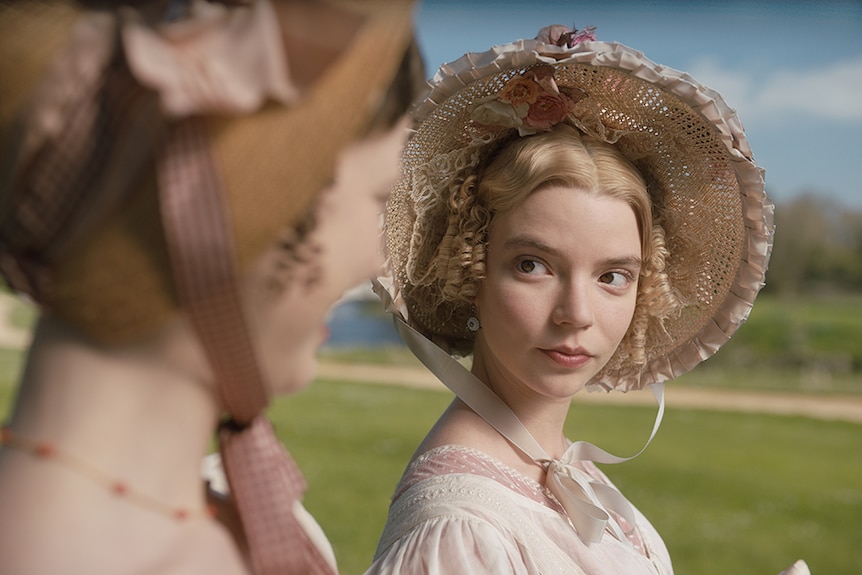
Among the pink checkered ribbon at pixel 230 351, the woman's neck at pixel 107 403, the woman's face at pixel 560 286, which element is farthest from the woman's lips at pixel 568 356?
the woman's neck at pixel 107 403

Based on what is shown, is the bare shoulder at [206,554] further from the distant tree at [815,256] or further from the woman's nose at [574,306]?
the distant tree at [815,256]

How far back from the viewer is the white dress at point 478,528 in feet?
4.82

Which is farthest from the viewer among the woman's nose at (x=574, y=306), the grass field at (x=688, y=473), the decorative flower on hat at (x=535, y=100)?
the grass field at (x=688, y=473)

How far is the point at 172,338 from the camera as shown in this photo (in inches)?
32.7

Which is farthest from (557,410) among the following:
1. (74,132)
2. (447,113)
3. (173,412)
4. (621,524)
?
(74,132)

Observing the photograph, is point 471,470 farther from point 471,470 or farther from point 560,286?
point 560,286

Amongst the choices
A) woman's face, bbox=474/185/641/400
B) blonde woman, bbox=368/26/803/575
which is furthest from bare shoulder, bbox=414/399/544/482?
woman's face, bbox=474/185/641/400

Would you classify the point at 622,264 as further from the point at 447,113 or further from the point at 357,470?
the point at 357,470

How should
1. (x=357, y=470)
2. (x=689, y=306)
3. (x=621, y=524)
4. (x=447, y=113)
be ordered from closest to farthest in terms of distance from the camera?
(x=447, y=113)
(x=621, y=524)
(x=689, y=306)
(x=357, y=470)

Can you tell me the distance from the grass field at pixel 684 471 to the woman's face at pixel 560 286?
478 centimetres

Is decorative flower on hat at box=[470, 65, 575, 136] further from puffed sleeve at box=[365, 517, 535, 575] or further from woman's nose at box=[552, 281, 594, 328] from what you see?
puffed sleeve at box=[365, 517, 535, 575]

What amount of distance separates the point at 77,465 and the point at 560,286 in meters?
0.96

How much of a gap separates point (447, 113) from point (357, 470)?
7.47 meters

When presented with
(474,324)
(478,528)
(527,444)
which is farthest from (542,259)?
(478,528)
